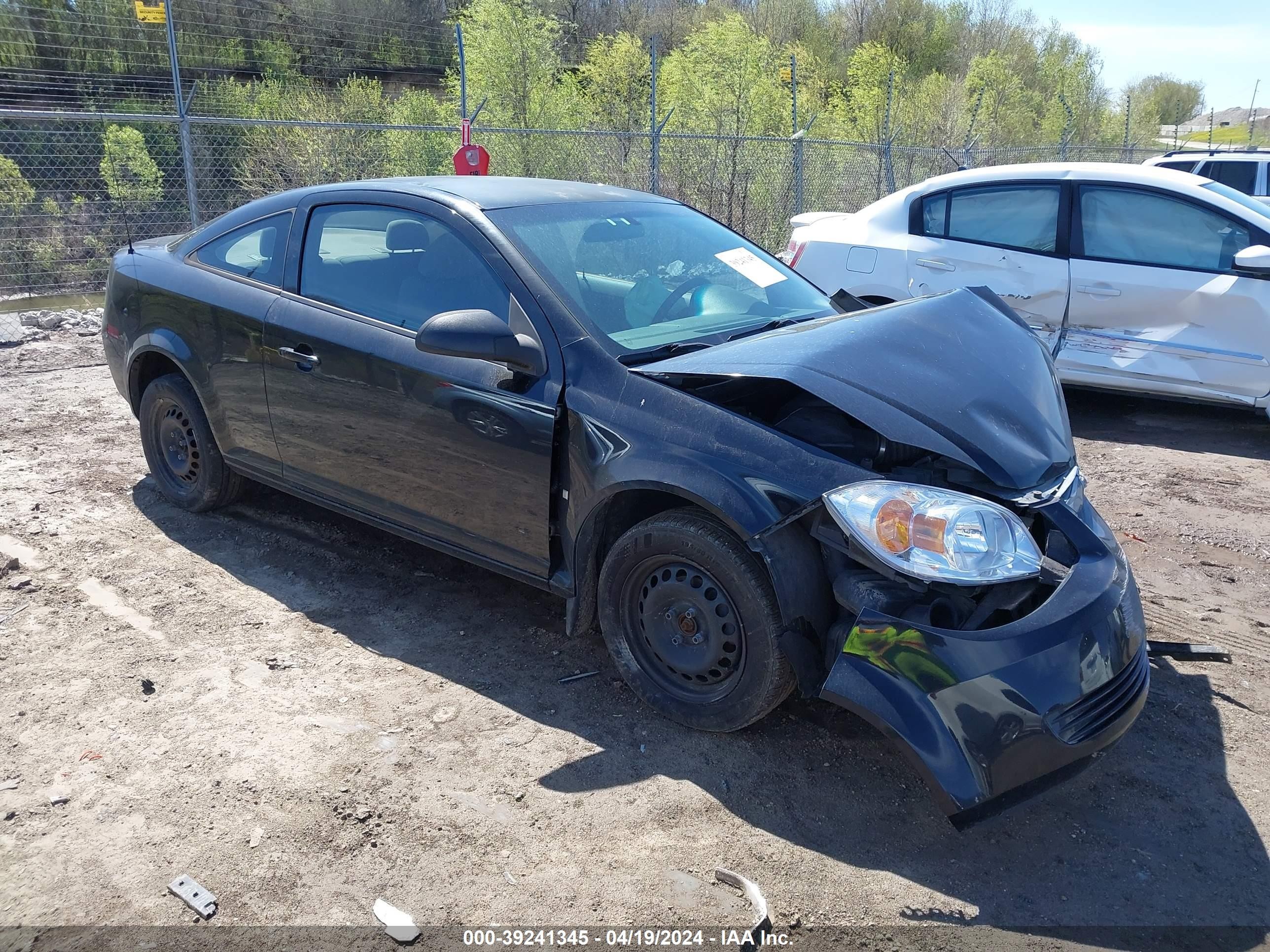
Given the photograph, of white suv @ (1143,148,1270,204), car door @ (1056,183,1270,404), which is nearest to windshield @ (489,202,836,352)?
car door @ (1056,183,1270,404)

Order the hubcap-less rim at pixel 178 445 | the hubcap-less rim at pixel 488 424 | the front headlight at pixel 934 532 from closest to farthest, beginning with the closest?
the front headlight at pixel 934 532
the hubcap-less rim at pixel 488 424
the hubcap-less rim at pixel 178 445

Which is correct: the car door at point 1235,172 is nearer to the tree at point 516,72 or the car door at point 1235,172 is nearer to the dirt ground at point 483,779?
the tree at point 516,72

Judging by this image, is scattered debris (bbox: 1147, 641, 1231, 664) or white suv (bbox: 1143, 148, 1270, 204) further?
white suv (bbox: 1143, 148, 1270, 204)

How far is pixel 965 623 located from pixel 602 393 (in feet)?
4.23

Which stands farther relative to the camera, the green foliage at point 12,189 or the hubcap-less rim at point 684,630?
the green foliage at point 12,189

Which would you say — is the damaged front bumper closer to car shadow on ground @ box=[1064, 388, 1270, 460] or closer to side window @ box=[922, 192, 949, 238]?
car shadow on ground @ box=[1064, 388, 1270, 460]

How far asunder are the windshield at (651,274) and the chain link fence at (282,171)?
731cm

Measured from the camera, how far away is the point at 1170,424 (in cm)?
653

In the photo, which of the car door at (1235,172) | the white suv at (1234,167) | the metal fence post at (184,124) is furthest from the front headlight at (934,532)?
the car door at (1235,172)

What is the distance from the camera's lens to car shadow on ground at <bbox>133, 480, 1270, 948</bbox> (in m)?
2.41

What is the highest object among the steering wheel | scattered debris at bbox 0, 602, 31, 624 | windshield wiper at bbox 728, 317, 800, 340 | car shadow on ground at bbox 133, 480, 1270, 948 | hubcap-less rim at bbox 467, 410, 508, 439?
the steering wheel

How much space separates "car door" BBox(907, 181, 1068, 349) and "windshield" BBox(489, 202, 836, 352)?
114 inches

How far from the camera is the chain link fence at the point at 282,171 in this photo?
37.5ft

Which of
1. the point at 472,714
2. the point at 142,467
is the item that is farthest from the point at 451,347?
the point at 142,467
